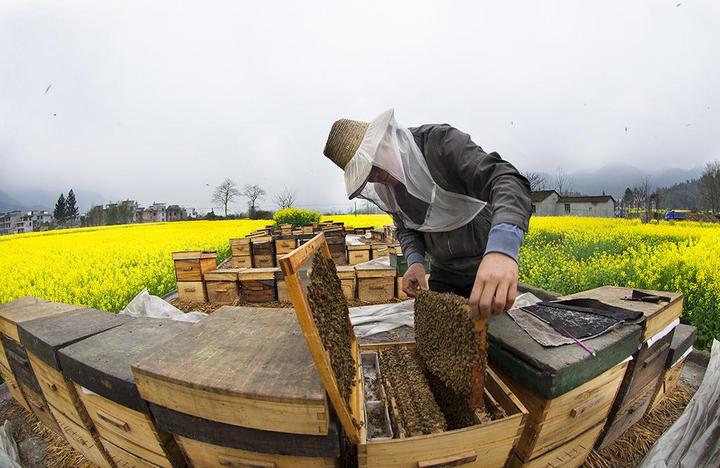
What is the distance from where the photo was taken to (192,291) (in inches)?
228

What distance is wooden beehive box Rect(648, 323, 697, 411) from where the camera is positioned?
220 cm

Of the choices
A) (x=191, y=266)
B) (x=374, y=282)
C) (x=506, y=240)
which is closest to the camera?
(x=506, y=240)

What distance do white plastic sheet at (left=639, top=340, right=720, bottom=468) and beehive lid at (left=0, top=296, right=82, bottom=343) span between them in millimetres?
4036

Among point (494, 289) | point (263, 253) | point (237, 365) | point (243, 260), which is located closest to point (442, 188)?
point (494, 289)

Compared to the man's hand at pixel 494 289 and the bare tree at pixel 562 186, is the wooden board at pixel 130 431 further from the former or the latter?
the bare tree at pixel 562 186

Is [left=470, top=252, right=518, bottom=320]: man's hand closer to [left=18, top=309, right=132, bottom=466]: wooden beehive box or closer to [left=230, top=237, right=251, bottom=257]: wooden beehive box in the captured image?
[left=18, top=309, right=132, bottom=466]: wooden beehive box

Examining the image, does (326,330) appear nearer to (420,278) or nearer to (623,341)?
(420,278)

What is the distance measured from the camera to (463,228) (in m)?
2.17

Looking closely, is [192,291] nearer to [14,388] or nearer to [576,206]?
[14,388]

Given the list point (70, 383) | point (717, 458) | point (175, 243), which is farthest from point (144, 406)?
point (175, 243)

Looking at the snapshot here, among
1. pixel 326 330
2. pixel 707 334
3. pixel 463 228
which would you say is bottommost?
pixel 707 334

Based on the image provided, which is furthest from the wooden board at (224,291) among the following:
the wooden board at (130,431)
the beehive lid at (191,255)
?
the wooden board at (130,431)

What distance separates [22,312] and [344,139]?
109 inches

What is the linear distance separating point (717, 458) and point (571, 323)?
1.00 m
